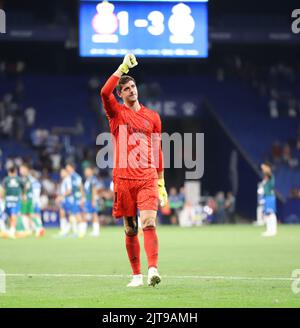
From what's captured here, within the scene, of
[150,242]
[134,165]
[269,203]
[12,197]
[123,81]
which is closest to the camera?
[150,242]

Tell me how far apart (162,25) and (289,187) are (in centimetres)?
1304

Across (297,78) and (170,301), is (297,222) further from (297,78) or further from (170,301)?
(170,301)

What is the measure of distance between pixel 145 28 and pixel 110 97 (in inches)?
830

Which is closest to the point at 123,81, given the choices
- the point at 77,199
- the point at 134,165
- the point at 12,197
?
the point at 134,165

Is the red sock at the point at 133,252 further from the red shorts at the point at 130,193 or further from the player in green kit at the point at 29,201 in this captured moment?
the player in green kit at the point at 29,201

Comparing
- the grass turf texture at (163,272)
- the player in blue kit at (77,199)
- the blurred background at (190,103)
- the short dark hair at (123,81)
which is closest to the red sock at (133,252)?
the grass turf texture at (163,272)

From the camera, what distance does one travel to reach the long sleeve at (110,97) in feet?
41.2

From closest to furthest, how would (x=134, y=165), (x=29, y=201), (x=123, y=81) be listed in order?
(x=123, y=81) < (x=134, y=165) < (x=29, y=201)

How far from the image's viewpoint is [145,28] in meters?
33.4

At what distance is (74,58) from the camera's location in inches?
1893

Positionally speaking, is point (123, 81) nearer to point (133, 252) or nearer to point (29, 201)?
point (133, 252)

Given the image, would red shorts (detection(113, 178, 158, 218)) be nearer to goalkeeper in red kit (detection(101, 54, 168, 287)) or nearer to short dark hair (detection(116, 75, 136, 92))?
goalkeeper in red kit (detection(101, 54, 168, 287))

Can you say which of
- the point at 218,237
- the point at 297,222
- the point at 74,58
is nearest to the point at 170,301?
the point at 218,237

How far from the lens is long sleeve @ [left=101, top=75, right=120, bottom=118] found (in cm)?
1256
